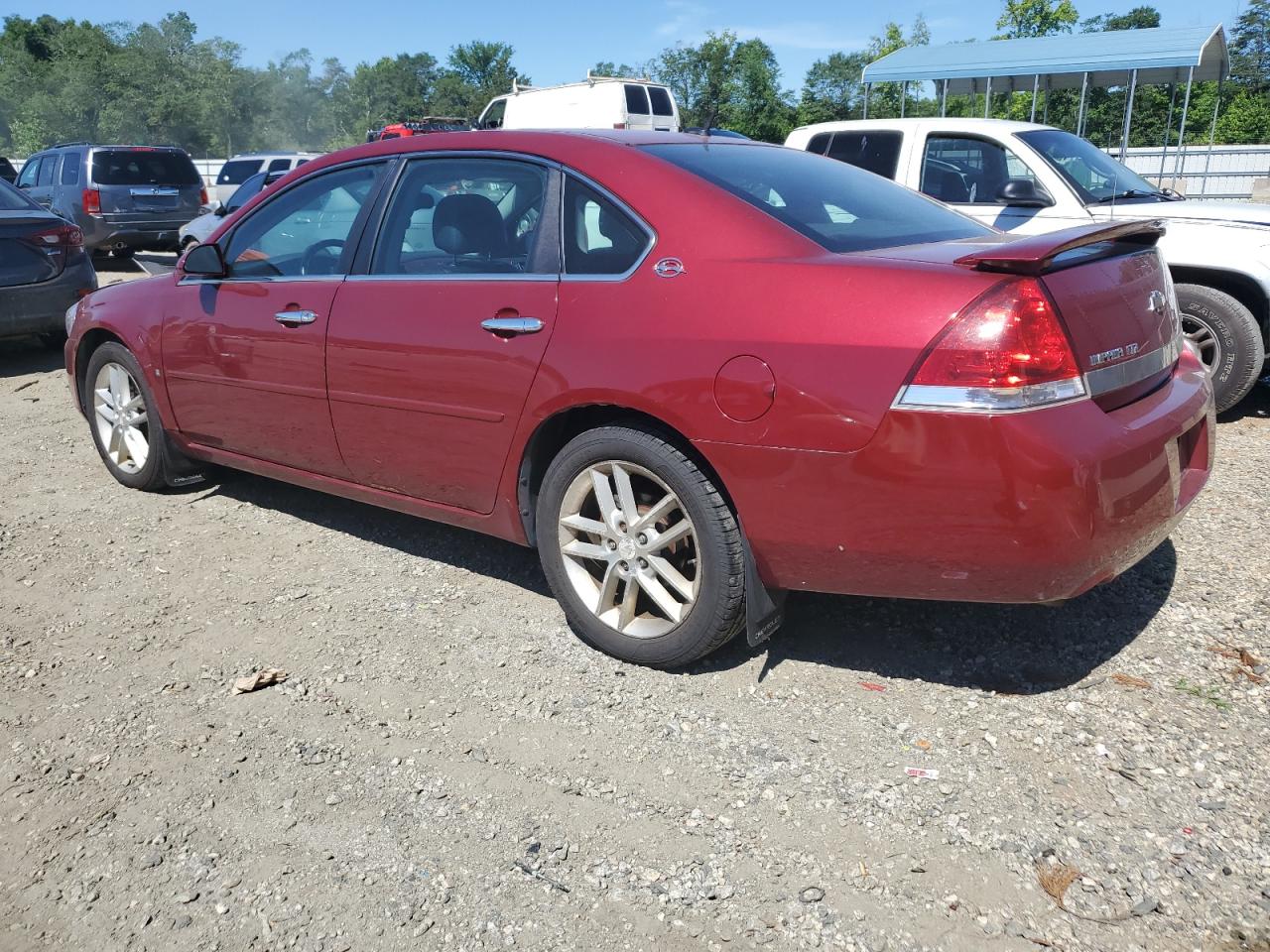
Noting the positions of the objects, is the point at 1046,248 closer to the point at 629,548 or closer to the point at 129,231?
the point at 629,548

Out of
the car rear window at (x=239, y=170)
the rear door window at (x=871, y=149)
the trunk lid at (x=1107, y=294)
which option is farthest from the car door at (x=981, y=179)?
the car rear window at (x=239, y=170)

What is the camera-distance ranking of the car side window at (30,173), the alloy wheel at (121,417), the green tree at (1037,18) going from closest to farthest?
the alloy wheel at (121,417), the car side window at (30,173), the green tree at (1037,18)

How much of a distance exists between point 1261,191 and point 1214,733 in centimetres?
1170

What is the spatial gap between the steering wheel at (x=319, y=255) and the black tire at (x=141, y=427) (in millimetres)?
1302

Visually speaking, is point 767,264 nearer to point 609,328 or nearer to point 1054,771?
point 609,328

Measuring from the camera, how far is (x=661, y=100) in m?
22.3

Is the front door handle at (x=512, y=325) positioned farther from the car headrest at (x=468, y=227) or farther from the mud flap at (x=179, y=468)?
the mud flap at (x=179, y=468)

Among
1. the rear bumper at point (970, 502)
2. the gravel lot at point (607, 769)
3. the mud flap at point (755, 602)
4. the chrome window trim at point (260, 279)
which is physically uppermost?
the chrome window trim at point (260, 279)

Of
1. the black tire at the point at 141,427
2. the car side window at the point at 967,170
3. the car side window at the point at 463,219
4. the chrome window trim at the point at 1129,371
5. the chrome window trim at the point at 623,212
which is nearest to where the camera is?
the chrome window trim at the point at 1129,371

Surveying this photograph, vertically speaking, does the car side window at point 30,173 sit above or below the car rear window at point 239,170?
above

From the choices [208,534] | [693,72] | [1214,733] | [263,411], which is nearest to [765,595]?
[1214,733]

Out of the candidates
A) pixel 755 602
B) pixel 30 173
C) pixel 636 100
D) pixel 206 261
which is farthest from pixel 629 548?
pixel 636 100

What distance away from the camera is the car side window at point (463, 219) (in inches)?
139

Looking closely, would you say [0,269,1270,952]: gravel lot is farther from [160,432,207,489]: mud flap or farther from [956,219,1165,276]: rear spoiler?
[956,219,1165,276]: rear spoiler
